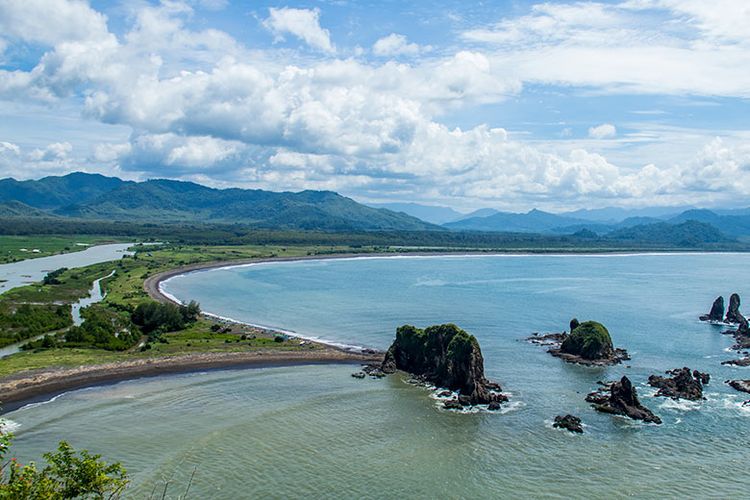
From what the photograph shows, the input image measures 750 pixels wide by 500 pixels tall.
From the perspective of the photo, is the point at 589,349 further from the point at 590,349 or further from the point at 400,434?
the point at 400,434

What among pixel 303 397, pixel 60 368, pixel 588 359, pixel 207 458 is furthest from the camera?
pixel 588 359

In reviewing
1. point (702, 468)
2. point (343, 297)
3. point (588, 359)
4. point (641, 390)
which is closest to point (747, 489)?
point (702, 468)

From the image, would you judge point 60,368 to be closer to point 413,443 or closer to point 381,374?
point 381,374

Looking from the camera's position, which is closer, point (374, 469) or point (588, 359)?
point (374, 469)

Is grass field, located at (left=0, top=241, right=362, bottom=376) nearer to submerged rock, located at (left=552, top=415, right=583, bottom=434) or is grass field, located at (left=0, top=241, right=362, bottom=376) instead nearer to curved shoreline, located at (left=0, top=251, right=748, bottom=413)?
curved shoreline, located at (left=0, top=251, right=748, bottom=413)

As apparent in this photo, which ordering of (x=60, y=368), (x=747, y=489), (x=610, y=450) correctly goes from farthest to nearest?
(x=60, y=368) → (x=610, y=450) → (x=747, y=489)

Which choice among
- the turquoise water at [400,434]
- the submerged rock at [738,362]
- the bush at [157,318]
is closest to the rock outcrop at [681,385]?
the turquoise water at [400,434]

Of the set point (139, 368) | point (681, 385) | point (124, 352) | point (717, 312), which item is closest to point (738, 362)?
point (681, 385)
